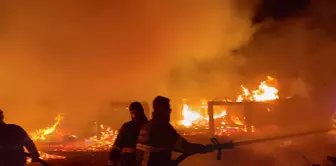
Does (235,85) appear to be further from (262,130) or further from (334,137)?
(334,137)

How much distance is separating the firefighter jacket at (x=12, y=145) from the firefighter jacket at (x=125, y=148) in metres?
0.95

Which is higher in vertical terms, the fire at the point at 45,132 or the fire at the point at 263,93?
the fire at the point at 263,93

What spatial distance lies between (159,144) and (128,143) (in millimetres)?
1019

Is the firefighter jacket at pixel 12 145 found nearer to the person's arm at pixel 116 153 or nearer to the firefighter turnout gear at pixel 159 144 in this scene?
the person's arm at pixel 116 153

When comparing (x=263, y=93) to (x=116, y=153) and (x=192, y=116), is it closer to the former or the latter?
(x=192, y=116)

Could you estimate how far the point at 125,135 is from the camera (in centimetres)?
445

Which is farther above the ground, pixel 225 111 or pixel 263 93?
pixel 263 93

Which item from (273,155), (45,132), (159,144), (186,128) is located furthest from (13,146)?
(186,128)

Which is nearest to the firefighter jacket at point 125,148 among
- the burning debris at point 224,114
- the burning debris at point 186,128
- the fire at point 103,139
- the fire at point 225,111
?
the burning debris at point 186,128

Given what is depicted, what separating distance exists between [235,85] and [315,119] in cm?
835

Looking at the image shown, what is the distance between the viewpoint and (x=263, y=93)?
20922 millimetres

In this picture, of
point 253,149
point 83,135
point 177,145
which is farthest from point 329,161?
point 83,135

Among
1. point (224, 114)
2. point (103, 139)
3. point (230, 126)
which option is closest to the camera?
point (103, 139)

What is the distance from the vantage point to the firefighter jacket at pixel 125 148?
4391mm
